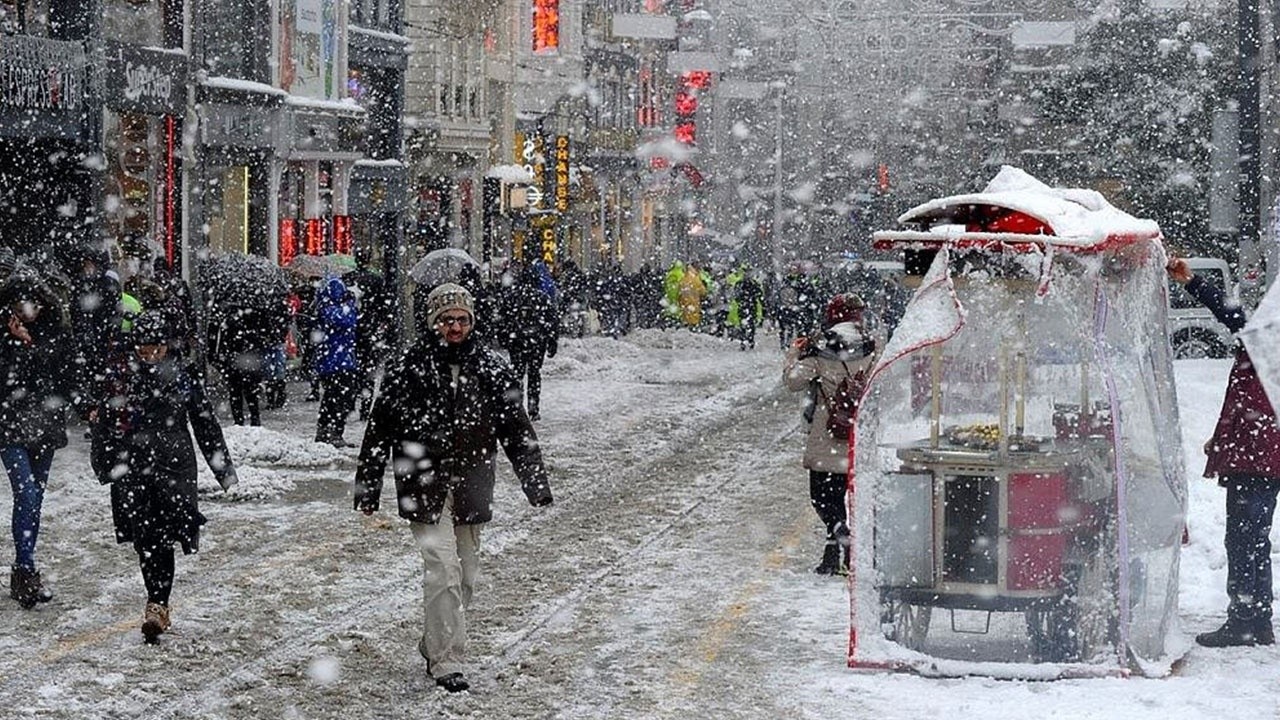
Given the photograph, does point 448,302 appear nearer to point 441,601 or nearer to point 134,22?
point 441,601

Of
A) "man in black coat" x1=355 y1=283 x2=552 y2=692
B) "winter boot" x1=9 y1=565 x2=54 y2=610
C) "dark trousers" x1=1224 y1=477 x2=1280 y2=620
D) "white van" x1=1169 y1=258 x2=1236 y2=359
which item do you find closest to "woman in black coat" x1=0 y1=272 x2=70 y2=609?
"winter boot" x1=9 y1=565 x2=54 y2=610

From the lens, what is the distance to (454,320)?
9.36 metres

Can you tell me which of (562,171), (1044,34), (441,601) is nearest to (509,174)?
(562,171)

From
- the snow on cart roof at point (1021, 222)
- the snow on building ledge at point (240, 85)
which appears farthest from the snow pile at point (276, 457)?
the snow on building ledge at point (240, 85)

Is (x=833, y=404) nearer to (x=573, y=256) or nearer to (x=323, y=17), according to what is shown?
(x=323, y=17)

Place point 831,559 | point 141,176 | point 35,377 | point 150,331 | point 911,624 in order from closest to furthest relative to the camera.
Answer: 1. point 911,624
2. point 150,331
3. point 35,377
4. point 831,559
5. point 141,176

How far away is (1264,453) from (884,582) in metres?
1.87

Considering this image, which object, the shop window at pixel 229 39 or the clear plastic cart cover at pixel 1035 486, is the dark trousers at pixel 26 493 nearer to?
the clear plastic cart cover at pixel 1035 486

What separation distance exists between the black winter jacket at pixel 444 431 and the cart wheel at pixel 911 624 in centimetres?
174

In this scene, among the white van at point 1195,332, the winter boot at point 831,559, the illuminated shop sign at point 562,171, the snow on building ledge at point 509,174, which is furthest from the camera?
the illuminated shop sign at point 562,171

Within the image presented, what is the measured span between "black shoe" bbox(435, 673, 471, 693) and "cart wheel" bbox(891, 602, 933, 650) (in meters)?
2.05

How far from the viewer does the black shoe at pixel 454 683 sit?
9.13 m

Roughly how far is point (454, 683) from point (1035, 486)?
272 centimetres

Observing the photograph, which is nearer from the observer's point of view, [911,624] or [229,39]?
[911,624]
